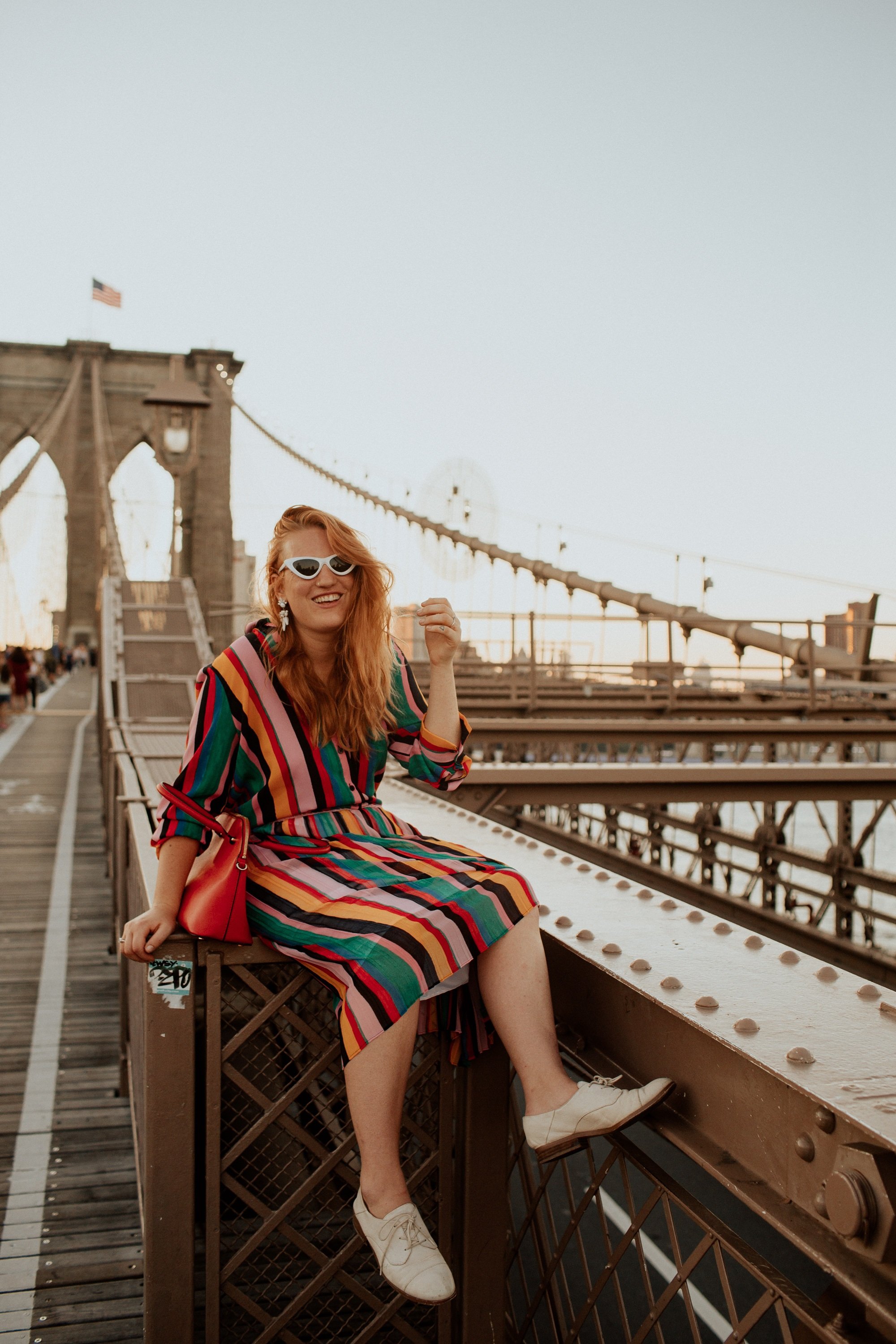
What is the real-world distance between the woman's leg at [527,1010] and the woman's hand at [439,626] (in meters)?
0.59

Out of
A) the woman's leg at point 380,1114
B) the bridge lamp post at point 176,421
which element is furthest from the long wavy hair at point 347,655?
the bridge lamp post at point 176,421

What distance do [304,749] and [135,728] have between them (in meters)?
6.09

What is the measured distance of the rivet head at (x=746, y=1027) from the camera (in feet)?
4.38

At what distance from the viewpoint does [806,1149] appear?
117cm

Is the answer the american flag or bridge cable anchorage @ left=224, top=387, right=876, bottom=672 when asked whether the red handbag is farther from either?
the american flag

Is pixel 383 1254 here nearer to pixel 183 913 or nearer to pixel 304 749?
pixel 183 913

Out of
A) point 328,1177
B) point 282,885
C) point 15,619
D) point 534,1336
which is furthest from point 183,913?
point 15,619

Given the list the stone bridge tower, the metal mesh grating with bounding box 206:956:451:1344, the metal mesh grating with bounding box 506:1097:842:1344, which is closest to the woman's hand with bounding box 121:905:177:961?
the metal mesh grating with bounding box 206:956:451:1344

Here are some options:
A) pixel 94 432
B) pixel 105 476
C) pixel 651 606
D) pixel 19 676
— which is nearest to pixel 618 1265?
pixel 651 606

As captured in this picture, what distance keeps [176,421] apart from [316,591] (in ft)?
27.4

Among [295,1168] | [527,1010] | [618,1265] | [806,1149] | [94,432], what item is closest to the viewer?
[806,1149]

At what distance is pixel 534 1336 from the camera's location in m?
2.13

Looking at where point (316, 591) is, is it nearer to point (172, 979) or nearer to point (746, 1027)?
point (172, 979)

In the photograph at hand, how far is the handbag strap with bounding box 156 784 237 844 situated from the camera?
1810 mm
